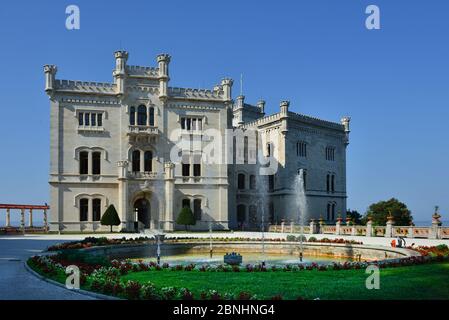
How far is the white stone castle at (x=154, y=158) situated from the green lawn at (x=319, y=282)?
107ft

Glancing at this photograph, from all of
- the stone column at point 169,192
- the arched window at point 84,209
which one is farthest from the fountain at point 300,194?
the arched window at point 84,209

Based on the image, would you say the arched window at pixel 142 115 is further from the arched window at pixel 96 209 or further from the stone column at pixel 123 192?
the arched window at pixel 96 209

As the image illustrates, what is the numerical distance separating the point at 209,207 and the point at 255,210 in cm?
712

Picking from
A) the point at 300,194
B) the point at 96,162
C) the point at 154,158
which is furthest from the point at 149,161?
the point at 300,194

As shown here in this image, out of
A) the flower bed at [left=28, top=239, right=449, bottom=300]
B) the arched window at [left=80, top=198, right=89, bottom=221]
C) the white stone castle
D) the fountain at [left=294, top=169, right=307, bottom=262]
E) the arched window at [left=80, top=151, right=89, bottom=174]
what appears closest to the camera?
the flower bed at [left=28, top=239, right=449, bottom=300]

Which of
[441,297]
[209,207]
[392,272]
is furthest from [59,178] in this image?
[441,297]

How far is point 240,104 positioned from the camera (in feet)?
227

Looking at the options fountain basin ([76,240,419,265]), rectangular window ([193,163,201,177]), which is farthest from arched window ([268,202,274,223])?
fountain basin ([76,240,419,265])

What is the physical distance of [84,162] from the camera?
4928 centimetres

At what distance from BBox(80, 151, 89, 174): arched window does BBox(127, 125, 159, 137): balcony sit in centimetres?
453

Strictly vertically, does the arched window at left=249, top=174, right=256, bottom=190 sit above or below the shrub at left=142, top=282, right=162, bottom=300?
above

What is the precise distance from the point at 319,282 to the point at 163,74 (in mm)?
39047

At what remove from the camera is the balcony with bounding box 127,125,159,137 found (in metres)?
49.4

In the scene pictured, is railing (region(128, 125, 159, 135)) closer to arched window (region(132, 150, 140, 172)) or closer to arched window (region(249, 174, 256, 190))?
arched window (region(132, 150, 140, 172))
